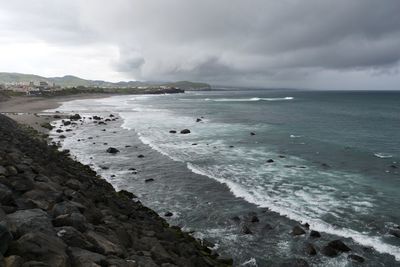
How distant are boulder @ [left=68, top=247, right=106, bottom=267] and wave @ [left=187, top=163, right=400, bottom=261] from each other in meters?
14.6

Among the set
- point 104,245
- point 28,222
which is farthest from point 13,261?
point 104,245

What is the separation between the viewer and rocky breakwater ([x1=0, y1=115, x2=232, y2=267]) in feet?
29.1

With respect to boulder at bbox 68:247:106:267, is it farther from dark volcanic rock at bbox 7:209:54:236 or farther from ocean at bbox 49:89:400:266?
ocean at bbox 49:89:400:266

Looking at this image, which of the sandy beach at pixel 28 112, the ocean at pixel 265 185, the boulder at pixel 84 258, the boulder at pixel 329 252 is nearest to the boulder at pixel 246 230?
the ocean at pixel 265 185

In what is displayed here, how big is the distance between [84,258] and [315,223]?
1557cm

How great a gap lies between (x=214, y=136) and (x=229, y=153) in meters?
13.2

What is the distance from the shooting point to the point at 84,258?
9.50 m

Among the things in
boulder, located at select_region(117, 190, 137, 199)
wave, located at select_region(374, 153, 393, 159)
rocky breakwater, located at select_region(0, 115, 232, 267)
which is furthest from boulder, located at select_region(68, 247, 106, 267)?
wave, located at select_region(374, 153, 393, 159)

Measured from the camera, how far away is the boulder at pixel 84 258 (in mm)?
9227

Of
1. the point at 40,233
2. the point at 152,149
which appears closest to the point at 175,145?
the point at 152,149

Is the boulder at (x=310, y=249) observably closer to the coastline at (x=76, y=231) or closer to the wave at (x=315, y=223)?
the wave at (x=315, y=223)

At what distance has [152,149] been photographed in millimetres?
41969

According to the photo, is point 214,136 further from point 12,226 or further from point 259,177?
point 12,226

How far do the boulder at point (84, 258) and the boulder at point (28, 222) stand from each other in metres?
1.03
